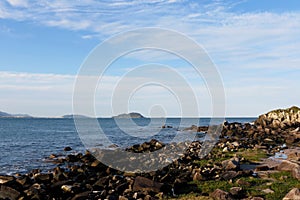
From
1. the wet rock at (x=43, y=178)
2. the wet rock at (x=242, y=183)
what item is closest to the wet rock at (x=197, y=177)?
the wet rock at (x=242, y=183)

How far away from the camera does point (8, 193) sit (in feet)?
50.8

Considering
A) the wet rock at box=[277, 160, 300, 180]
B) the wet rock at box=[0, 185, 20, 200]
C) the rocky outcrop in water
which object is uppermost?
the rocky outcrop in water

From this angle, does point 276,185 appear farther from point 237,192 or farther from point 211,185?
point 211,185

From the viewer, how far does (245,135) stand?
51.2m

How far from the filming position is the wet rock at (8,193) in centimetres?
1524

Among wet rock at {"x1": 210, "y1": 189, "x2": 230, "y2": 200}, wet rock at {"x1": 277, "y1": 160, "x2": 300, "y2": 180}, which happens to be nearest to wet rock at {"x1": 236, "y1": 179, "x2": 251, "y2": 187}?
wet rock at {"x1": 210, "y1": 189, "x2": 230, "y2": 200}

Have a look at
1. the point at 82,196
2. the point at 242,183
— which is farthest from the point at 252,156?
the point at 82,196

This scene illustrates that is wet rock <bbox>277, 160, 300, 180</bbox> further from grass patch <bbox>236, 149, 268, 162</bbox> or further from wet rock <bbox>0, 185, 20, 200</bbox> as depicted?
wet rock <bbox>0, 185, 20, 200</bbox>

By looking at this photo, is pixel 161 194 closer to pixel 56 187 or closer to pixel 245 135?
pixel 56 187

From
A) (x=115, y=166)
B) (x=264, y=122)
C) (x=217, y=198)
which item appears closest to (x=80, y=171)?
(x=115, y=166)

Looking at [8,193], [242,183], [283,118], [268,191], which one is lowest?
[8,193]

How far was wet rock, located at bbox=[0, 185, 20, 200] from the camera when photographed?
50.0ft

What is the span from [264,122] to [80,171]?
59590mm

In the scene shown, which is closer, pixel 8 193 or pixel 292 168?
pixel 8 193
